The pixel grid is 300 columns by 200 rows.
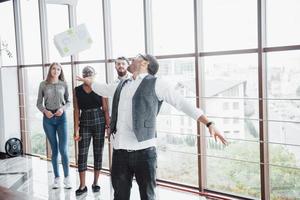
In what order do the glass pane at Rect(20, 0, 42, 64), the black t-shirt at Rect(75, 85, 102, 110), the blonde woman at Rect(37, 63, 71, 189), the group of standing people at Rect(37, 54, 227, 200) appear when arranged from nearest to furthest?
1. the group of standing people at Rect(37, 54, 227, 200)
2. the black t-shirt at Rect(75, 85, 102, 110)
3. the blonde woman at Rect(37, 63, 71, 189)
4. the glass pane at Rect(20, 0, 42, 64)

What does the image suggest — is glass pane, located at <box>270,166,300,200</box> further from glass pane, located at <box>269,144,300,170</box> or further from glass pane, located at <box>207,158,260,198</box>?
glass pane, located at <box>207,158,260,198</box>

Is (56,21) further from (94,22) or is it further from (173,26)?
(173,26)

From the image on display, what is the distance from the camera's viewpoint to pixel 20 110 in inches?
227

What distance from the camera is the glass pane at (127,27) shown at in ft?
13.7

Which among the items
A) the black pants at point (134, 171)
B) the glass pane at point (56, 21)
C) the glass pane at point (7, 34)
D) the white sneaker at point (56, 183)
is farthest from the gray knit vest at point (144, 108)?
the glass pane at point (7, 34)

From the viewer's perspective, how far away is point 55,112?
12.9 feet

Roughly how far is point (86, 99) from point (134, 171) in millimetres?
1409

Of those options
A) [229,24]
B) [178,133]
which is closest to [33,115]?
[178,133]

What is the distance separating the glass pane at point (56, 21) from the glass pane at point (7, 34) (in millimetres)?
845

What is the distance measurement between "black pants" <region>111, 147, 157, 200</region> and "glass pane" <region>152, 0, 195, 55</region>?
1707mm

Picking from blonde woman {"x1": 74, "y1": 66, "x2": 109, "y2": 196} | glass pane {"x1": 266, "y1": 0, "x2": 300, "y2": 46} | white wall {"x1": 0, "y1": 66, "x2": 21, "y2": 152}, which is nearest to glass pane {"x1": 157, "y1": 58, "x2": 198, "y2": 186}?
blonde woman {"x1": 74, "y1": 66, "x2": 109, "y2": 196}

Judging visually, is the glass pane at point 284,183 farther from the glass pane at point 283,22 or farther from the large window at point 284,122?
the glass pane at point 283,22

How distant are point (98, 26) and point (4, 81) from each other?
189 centimetres

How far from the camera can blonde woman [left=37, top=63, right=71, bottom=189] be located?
390 cm
